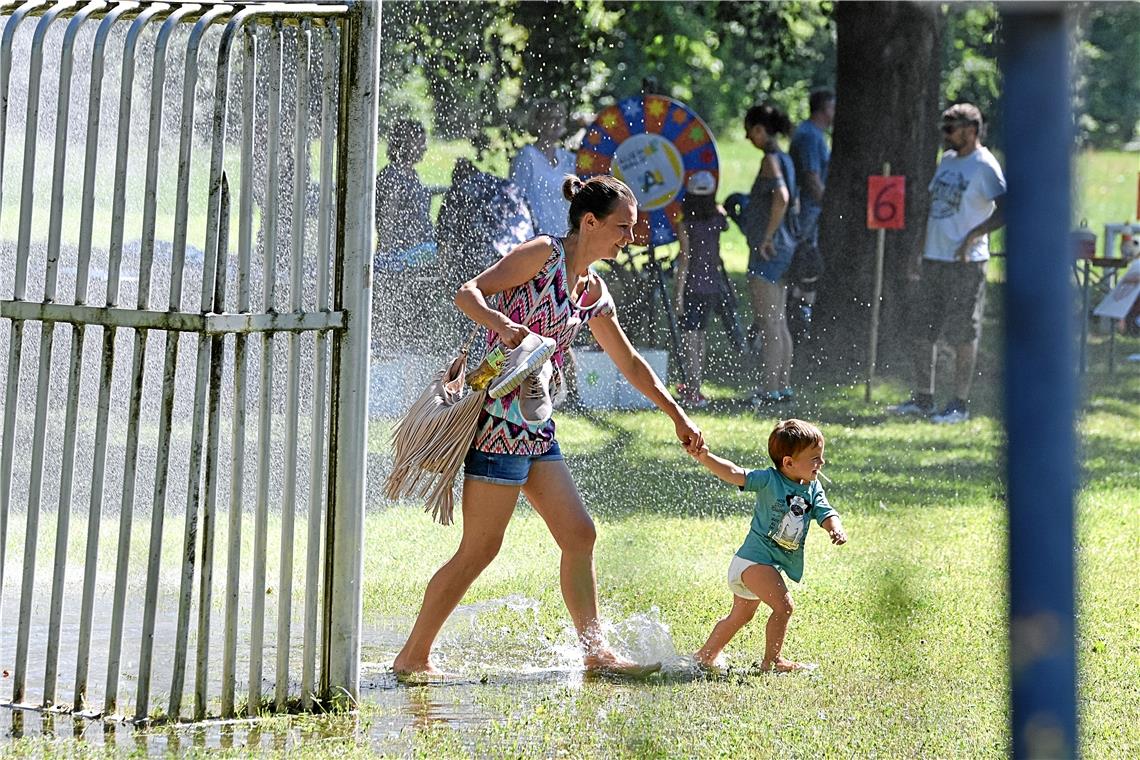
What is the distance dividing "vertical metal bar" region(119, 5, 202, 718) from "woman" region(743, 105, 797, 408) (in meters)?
8.45

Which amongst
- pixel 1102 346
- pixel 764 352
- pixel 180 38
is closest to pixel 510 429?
pixel 180 38

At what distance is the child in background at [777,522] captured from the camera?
19.2 ft

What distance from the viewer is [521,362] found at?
211 inches

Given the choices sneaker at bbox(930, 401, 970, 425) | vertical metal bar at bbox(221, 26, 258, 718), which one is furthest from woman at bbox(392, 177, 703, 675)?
sneaker at bbox(930, 401, 970, 425)

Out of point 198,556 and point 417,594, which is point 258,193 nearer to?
point 417,594

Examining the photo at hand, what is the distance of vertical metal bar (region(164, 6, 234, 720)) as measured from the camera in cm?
480

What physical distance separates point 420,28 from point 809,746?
1220 cm

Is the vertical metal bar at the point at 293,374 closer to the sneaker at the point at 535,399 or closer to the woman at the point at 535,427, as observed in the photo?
the woman at the point at 535,427

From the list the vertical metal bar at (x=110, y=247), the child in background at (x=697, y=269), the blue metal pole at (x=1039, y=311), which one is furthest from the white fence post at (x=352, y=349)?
the child in background at (x=697, y=269)

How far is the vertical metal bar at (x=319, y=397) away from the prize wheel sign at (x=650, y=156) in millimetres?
8392

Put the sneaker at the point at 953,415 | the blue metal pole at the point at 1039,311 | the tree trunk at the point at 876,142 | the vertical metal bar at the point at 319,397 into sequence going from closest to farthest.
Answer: the blue metal pole at the point at 1039,311 < the vertical metal bar at the point at 319,397 < the sneaker at the point at 953,415 < the tree trunk at the point at 876,142

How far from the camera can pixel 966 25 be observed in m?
23.2

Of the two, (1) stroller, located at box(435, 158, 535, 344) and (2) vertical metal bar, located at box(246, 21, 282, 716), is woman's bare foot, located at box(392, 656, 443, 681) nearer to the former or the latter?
(2) vertical metal bar, located at box(246, 21, 282, 716)

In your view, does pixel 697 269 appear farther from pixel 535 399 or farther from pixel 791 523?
pixel 535 399
